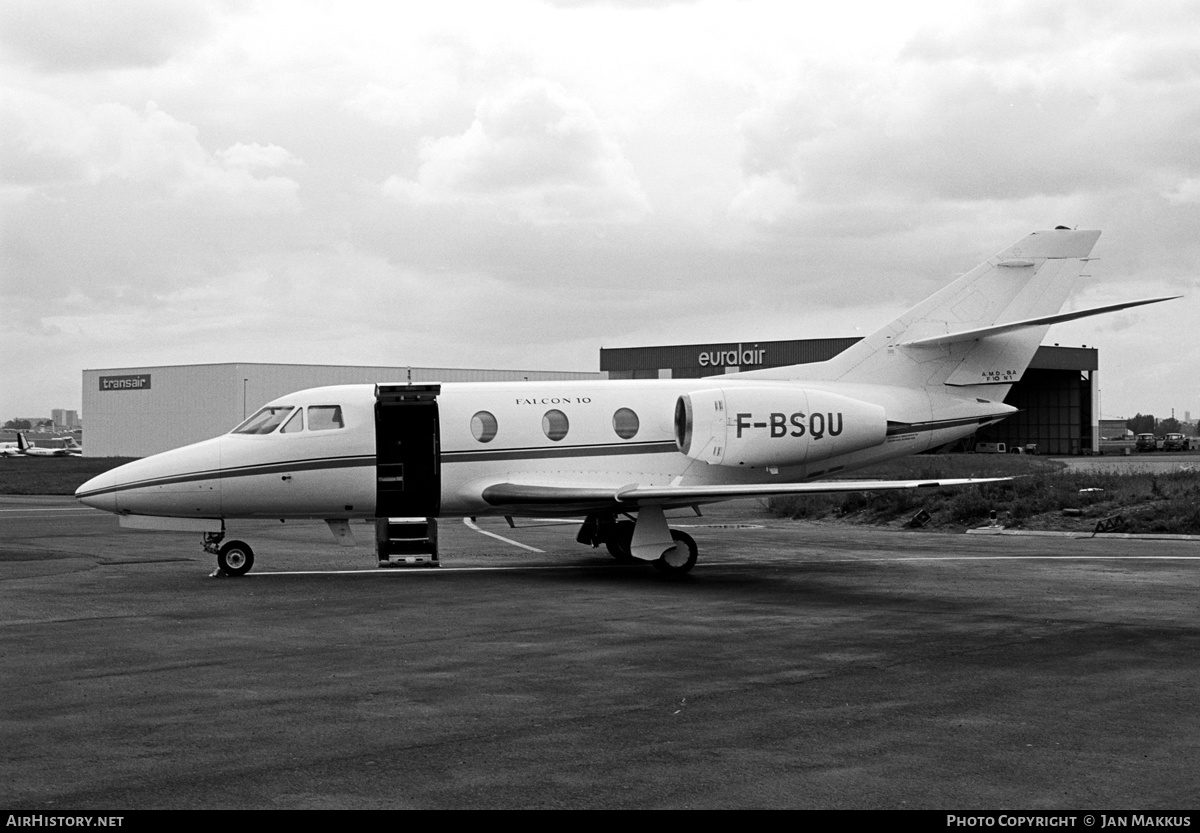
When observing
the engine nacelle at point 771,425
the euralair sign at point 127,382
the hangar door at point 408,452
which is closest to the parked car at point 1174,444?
the euralair sign at point 127,382

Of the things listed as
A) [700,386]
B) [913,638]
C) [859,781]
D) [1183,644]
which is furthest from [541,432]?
[859,781]

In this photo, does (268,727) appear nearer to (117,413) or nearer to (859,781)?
(859,781)

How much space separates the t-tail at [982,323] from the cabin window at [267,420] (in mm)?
9082

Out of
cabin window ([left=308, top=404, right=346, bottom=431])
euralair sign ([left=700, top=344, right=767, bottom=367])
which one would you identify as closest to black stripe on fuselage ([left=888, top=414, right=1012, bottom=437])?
cabin window ([left=308, top=404, right=346, bottom=431])

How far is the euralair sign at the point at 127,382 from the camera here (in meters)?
72.8

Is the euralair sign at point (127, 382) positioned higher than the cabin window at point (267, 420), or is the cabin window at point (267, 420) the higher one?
the euralair sign at point (127, 382)

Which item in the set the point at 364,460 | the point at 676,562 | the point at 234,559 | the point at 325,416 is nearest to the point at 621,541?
the point at 676,562

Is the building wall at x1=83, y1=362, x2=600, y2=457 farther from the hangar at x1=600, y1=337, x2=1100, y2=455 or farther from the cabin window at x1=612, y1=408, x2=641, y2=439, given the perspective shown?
the cabin window at x1=612, y1=408, x2=641, y2=439

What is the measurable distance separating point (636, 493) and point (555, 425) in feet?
7.83

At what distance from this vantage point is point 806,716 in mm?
8602

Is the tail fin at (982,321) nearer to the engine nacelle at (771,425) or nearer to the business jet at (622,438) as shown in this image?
the business jet at (622,438)

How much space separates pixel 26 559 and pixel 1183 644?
17664 mm

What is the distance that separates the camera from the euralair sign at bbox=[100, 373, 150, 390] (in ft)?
239

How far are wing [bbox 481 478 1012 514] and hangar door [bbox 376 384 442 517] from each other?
0.90 meters
